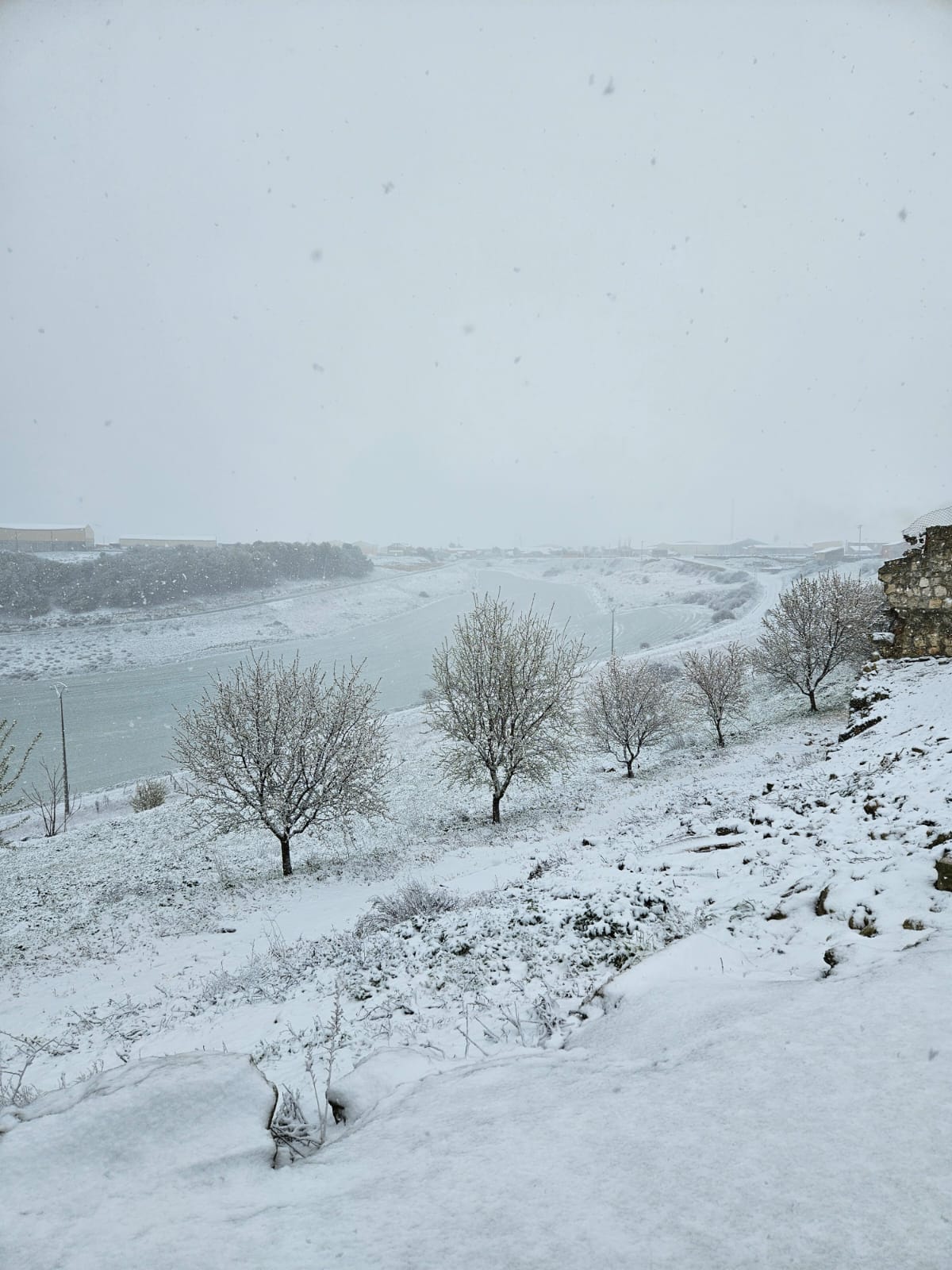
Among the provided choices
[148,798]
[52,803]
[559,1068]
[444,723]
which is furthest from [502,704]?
[52,803]

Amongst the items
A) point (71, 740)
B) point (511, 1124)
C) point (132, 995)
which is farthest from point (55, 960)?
point (71, 740)

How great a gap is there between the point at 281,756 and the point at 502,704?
621cm

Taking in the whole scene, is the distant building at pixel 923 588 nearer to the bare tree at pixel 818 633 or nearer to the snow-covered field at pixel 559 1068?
the snow-covered field at pixel 559 1068

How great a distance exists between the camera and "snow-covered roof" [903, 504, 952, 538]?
13.4 meters

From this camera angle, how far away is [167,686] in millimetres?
46031

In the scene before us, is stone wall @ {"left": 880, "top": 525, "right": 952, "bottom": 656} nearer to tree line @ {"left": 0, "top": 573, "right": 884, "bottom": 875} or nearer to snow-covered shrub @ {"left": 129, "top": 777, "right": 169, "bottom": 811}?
tree line @ {"left": 0, "top": 573, "right": 884, "bottom": 875}

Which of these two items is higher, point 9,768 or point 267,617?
point 267,617

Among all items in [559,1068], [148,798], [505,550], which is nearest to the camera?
[559,1068]

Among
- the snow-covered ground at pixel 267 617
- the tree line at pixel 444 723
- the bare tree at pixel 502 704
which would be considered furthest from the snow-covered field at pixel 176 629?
the bare tree at pixel 502 704

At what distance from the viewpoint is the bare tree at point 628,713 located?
20.4m

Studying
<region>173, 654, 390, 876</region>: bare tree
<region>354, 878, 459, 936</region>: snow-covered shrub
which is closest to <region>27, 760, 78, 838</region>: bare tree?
<region>173, 654, 390, 876</region>: bare tree

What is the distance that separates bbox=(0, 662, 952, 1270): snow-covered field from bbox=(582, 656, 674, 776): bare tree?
11.6 metres

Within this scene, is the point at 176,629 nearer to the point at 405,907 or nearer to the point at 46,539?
the point at 46,539

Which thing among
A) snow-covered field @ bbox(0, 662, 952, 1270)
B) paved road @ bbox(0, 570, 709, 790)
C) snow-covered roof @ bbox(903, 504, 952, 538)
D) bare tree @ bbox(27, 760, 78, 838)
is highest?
snow-covered roof @ bbox(903, 504, 952, 538)
